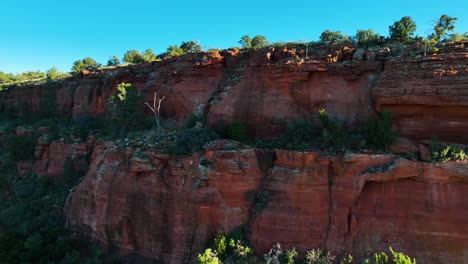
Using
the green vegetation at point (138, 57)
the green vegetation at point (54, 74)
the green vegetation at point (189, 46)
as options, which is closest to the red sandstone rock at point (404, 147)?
the green vegetation at point (189, 46)

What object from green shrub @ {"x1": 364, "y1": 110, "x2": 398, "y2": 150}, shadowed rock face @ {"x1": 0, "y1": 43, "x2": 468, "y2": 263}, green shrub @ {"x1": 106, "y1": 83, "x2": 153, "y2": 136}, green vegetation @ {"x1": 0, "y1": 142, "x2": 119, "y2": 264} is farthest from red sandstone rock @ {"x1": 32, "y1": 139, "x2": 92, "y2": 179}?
green shrub @ {"x1": 364, "y1": 110, "x2": 398, "y2": 150}

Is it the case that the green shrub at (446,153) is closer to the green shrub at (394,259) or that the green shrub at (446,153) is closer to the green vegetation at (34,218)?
the green shrub at (394,259)

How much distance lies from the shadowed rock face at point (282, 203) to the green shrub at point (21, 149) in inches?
447

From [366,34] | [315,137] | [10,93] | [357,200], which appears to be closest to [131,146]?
[315,137]

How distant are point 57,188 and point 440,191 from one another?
2205 cm

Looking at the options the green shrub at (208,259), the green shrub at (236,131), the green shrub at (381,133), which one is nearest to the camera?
the green shrub at (208,259)

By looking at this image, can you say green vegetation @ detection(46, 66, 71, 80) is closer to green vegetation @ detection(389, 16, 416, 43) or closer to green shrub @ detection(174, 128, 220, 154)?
green shrub @ detection(174, 128, 220, 154)

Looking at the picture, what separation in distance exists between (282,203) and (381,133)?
18.0ft

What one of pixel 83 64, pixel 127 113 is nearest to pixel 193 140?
pixel 127 113

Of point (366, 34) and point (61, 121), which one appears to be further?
point (61, 121)

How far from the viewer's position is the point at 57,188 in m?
16.6

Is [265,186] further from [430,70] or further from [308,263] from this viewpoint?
[430,70]

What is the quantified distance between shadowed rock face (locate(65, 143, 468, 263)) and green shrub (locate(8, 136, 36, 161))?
11348 millimetres

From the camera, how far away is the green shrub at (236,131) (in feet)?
43.5
